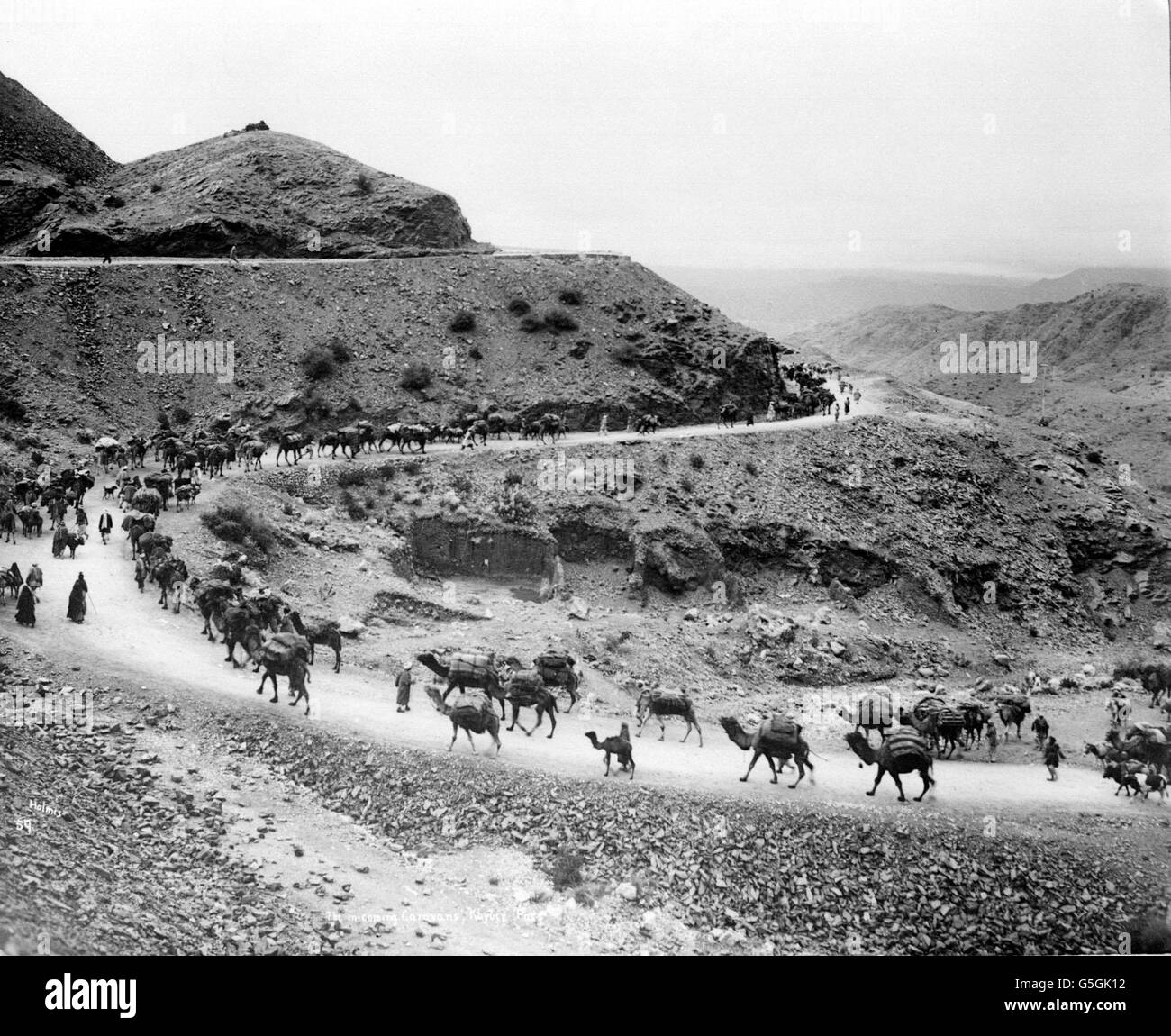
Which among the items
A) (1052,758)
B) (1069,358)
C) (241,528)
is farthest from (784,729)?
(1069,358)

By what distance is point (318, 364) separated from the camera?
44156 mm

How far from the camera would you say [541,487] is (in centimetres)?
3769

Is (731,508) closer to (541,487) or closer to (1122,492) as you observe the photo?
(541,487)

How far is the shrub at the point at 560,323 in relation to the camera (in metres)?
49.8

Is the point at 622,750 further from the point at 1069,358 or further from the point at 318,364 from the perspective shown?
the point at 1069,358

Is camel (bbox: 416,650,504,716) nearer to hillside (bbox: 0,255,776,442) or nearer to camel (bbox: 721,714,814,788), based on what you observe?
camel (bbox: 721,714,814,788)

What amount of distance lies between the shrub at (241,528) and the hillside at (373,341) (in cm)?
1308

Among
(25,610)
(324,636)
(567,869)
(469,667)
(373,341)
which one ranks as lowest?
(567,869)

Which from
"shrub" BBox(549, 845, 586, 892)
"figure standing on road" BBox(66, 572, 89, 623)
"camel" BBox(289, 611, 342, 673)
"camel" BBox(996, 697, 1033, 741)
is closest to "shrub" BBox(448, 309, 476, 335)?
"camel" BBox(289, 611, 342, 673)

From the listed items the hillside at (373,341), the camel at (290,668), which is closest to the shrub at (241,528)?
the camel at (290,668)

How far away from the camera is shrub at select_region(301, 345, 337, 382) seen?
44031 millimetres

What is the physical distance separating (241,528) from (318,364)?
16705 millimetres

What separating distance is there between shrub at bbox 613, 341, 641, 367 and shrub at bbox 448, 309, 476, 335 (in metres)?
7.21

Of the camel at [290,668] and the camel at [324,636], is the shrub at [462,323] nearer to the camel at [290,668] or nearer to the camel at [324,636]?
the camel at [324,636]
